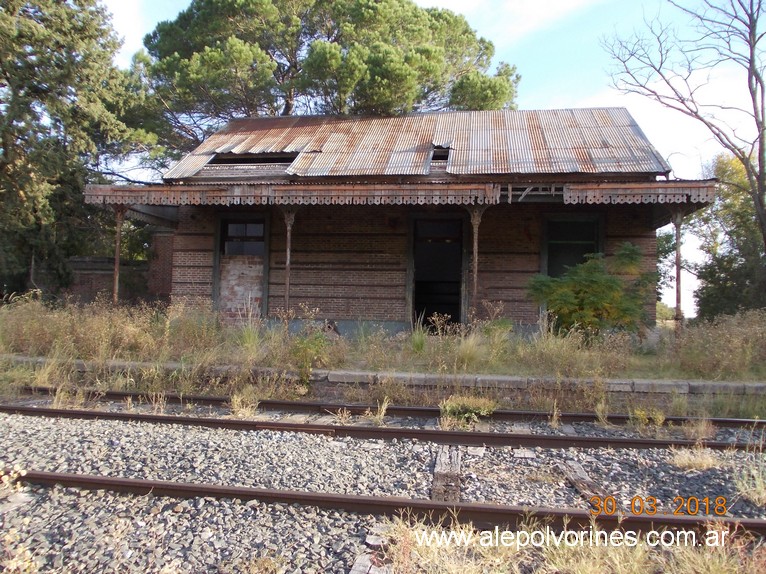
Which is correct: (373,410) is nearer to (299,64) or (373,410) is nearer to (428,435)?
(428,435)

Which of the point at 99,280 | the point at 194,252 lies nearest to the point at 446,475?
the point at 194,252

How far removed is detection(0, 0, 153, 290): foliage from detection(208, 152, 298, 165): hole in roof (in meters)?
5.01

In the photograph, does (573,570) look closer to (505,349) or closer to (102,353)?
(505,349)

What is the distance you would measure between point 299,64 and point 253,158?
8659 millimetres

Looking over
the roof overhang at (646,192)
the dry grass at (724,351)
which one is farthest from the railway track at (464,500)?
the roof overhang at (646,192)

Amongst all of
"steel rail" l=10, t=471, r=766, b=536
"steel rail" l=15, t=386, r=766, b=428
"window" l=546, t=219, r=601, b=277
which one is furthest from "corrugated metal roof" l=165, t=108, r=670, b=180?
"steel rail" l=10, t=471, r=766, b=536

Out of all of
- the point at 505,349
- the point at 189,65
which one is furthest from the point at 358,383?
the point at 189,65

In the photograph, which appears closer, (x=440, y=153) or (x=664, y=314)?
(x=440, y=153)

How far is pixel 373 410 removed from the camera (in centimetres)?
707

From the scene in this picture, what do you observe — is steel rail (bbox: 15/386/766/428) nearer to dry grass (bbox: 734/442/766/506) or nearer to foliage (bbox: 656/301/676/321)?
dry grass (bbox: 734/442/766/506)

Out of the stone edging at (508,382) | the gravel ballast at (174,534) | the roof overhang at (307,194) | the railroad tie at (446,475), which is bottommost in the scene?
the gravel ballast at (174,534)

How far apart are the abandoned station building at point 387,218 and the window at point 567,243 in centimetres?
3

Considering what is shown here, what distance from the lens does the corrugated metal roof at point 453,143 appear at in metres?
12.5
